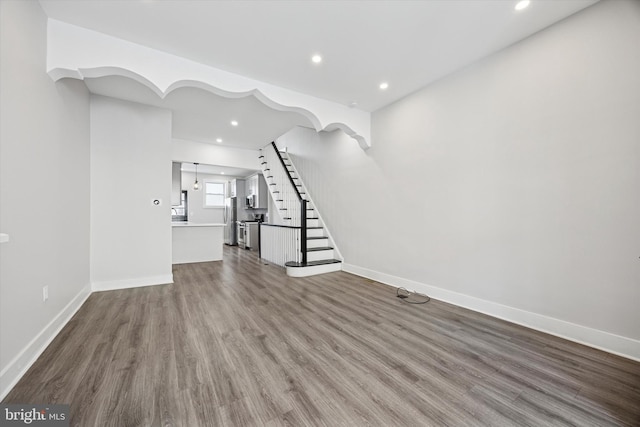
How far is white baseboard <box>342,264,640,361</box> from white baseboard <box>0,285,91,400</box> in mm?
3804

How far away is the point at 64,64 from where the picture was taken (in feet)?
7.38

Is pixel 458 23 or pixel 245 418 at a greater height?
pixel 458 23

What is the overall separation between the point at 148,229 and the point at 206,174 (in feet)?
19.0

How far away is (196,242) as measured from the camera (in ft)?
18.9

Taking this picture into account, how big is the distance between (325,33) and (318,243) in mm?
3662

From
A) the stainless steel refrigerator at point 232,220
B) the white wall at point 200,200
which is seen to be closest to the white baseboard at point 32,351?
the stainless steel refrigerator at point 232,220

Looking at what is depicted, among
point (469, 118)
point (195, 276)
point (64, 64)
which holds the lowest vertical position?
point (195, 276)

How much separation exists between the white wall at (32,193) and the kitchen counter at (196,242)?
9.18 ft

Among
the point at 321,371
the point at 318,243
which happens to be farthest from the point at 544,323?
the point at 318,243

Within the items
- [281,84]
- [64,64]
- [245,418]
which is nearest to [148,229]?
[64,64]

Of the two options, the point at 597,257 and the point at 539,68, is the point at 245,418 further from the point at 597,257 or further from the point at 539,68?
the point at 539,68

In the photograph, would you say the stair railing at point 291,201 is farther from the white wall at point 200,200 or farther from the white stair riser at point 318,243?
the white wall at point 200,200

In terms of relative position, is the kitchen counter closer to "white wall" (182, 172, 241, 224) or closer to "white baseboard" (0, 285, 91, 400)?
"white baseboard" (0, 285, 91, 400)

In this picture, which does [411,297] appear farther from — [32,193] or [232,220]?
[232,220]
